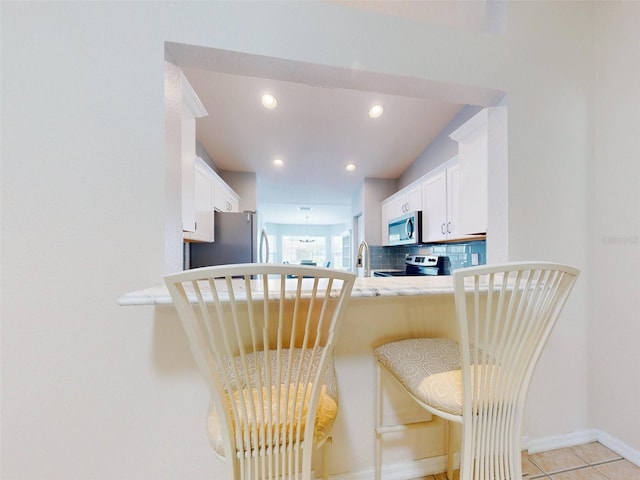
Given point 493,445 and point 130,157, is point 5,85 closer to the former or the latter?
point 130,157

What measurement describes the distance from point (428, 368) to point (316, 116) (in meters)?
2.93

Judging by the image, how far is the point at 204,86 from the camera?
272cm

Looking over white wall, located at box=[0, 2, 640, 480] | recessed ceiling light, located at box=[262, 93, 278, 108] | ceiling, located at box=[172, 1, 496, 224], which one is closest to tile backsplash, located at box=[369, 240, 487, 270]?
ceiling, located at box=[172, 1, 496, 224]

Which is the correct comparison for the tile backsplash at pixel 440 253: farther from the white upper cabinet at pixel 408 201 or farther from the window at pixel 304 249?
the window at pixel 304 249

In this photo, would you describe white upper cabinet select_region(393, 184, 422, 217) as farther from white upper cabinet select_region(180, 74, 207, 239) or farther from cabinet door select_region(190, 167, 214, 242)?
white upper cabinet select_region(180, 74, 207, 239)

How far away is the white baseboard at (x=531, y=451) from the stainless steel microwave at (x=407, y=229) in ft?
7.10

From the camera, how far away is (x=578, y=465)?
4.49 feet

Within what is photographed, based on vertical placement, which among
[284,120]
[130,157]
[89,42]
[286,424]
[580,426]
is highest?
→ [284,120]

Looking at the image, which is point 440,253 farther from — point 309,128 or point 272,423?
point 272,423

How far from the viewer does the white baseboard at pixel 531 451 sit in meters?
1.29

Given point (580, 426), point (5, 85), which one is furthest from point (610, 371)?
point (5, 85)

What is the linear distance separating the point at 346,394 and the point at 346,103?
112 inches

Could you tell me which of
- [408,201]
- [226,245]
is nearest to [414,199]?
[408,201]

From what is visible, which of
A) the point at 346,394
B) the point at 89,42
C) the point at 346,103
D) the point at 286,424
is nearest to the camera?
the point at 286,424
